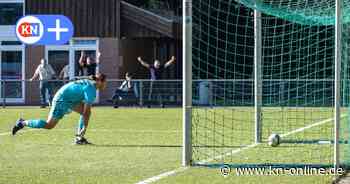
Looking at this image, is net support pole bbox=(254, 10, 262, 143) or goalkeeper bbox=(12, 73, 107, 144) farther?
net support pole bbox=(254, 10, 262, 143)

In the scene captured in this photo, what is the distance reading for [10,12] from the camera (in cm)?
3653

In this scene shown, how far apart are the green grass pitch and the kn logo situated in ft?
46.4

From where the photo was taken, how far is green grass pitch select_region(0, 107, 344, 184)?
1050 centimetres

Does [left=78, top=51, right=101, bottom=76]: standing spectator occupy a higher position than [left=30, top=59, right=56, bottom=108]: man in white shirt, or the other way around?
[left=78, top=51, right=101, bottom=76]: standing spectator

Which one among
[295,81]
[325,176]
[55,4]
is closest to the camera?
[325,176]

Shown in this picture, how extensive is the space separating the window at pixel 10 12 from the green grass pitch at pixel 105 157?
15456 mm

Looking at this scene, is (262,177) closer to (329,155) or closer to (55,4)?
(329,155)

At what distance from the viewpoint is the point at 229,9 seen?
1912cm

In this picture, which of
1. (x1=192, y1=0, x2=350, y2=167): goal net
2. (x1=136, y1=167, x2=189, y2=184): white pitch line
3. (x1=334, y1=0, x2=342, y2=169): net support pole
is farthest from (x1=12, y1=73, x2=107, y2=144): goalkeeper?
(x1=334, y1=0, x2=342, y2=169): net support pole

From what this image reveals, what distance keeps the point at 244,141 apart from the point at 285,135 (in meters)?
1.57

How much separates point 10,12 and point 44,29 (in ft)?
6.38

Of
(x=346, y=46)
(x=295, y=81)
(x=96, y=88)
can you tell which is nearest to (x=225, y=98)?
(x=295, y=81)

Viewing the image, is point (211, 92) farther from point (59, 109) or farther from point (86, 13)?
point (59, 109)

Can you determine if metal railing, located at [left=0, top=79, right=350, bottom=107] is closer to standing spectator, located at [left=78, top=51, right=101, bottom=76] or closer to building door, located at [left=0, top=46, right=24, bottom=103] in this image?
standing spectator, located at [left=78, top=51, right=101, bottom=76]
